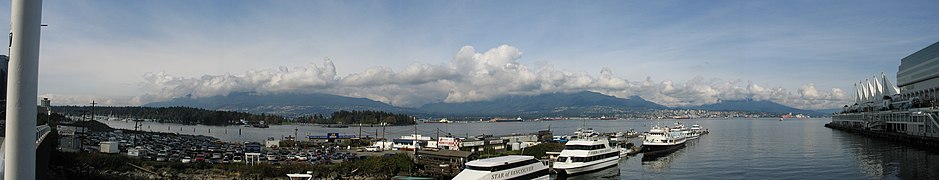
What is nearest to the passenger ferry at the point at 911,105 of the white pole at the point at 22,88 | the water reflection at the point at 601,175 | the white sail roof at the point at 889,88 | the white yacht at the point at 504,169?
the white sail roof at the point at 889,88

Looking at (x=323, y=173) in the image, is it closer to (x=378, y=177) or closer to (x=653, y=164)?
Result: (x=378, y=177)

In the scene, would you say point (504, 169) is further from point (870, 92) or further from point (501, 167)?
point (870, 92)

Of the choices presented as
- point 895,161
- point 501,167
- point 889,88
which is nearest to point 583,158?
point 501,167

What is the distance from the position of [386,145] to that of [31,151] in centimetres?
4329

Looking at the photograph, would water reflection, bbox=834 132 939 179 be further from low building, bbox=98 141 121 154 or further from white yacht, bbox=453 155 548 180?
low building, bbox=98 141 121 154

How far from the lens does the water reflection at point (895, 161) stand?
92.9 ft

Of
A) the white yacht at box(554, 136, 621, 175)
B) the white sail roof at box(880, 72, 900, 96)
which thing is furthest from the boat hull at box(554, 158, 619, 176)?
the white sail roof at box(880, 72, 900, 96)

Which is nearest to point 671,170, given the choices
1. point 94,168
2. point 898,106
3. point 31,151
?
point 94,168

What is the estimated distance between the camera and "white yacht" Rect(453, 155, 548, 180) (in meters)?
20.4

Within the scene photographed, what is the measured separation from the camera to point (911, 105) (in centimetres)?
5438

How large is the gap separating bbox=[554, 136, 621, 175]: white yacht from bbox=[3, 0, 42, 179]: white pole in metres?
26.6

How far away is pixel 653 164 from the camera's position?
3700 cm

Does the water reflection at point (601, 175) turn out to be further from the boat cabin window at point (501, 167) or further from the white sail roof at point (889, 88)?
the white sail roof at point (889, 88)

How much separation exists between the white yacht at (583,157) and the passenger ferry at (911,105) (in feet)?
96.8
